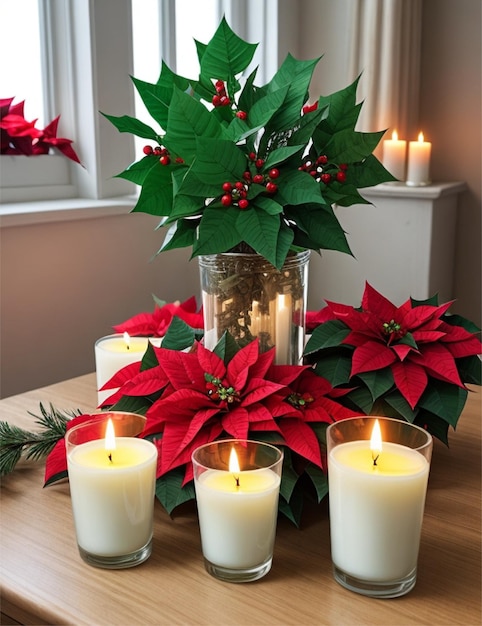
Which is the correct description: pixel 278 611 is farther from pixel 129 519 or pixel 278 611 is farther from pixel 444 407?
pixel 444 407

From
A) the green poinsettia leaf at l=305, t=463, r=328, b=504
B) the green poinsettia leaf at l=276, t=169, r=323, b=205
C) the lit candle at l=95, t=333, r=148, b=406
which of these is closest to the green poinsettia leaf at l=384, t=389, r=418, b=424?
the green poinsettia leaf at l=305, t=463, r=328, b=504

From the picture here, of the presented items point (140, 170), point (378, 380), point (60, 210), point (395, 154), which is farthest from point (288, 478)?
point (395, 154)

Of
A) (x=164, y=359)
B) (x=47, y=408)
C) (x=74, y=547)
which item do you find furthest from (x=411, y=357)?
→ (x=47, y=408)

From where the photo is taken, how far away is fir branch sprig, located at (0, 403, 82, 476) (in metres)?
0.84

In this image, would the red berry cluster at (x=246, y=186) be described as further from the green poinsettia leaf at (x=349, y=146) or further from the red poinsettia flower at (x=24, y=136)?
the red poinsettia flower at (x=24, y=136)

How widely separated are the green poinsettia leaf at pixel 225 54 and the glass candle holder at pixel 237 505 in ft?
1.40

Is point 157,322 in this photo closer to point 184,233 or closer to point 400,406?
point 184,233

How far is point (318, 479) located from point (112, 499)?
0.67 ft

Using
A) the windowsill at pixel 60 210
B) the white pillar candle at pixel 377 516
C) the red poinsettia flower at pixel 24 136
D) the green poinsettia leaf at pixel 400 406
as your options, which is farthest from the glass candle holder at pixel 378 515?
the red poinsettia flower at pixel 24 136

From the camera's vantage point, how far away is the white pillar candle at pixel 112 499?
0.63 metres

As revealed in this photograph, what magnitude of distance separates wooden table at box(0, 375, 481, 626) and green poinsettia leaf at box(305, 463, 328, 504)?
0.13 feet

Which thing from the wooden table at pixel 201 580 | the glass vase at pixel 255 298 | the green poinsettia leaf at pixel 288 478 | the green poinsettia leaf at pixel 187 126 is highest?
the green poinsettia leaf at pixel 187 126

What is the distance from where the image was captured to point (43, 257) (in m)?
1.80

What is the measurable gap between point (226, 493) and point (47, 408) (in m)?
0.51
